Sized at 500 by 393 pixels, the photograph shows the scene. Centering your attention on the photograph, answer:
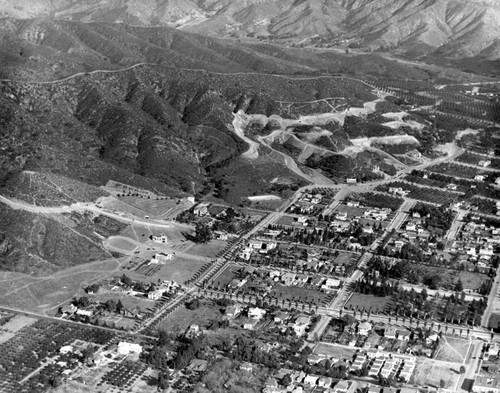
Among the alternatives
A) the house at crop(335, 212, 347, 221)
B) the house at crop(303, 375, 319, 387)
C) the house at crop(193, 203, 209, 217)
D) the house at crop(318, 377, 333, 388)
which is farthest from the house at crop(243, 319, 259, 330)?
the house at crop(335, 212, 347, 221)

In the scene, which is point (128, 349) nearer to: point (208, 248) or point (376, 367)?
point (376, 367)

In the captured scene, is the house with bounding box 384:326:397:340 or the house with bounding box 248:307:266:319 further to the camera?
the house with bounding box 248:307:266:319

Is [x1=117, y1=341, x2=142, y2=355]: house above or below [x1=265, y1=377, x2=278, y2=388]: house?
below

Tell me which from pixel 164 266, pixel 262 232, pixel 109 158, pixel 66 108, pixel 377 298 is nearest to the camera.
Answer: pixel 377 298

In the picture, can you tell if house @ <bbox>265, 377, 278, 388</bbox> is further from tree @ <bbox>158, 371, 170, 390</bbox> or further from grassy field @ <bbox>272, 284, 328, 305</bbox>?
grassy field @ <bbox>272, 284, 328, 305</bbox>

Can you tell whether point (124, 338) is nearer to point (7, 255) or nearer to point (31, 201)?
point (7, 255)

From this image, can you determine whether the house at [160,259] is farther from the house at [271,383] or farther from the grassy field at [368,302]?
the house at [271,383]

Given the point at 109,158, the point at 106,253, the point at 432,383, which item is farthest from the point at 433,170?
the point at 432,383
